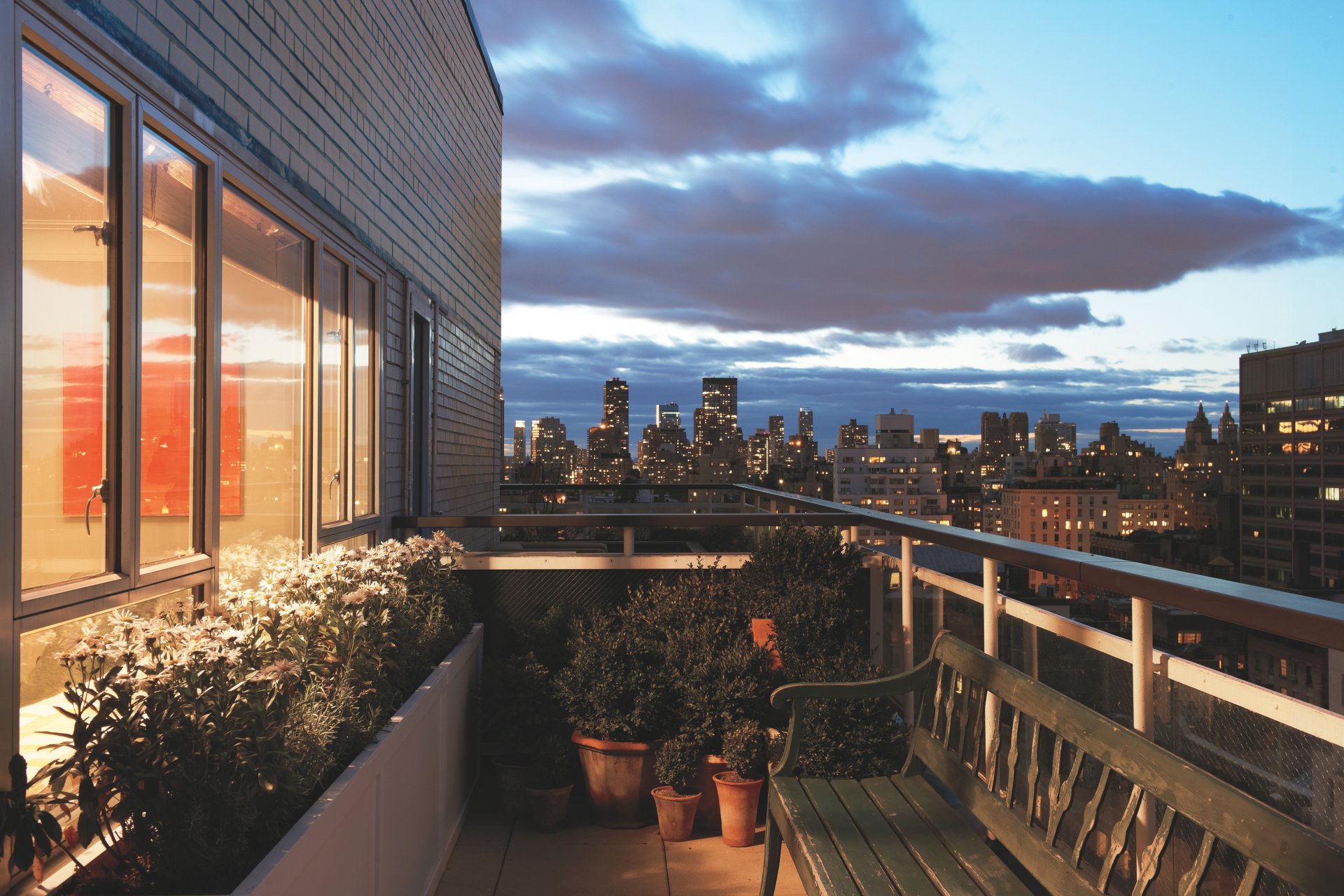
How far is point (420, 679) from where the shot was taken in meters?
3.06

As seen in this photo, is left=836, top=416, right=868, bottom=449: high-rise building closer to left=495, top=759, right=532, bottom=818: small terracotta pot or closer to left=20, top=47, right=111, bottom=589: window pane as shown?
left=495, top=759, right=532, bottom=818: small terracotta pot

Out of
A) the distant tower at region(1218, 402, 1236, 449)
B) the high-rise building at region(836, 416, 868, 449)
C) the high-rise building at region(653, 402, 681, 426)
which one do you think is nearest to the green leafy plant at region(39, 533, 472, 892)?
the distant tower at region(1218, 402, 1236, 449)

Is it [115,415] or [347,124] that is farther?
[347,124]

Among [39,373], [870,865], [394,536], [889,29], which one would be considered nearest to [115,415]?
[39,373]

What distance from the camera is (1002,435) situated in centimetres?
7938

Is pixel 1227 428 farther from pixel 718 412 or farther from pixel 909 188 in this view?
pixel 718 412

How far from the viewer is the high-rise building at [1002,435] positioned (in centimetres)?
6834

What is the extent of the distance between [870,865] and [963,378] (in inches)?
4596

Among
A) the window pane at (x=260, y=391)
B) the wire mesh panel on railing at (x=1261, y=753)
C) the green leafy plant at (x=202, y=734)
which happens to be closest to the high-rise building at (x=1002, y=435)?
the window pane at (x=260, y=391)

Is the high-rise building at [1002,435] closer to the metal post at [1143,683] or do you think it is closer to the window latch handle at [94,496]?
the metal post at [1143,683]

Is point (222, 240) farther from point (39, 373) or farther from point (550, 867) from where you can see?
point (550, 867)

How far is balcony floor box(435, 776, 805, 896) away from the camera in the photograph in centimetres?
314

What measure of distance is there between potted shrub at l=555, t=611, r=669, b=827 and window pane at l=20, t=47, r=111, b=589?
1.98 meters

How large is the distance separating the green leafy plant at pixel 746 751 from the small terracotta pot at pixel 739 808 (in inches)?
1.5
